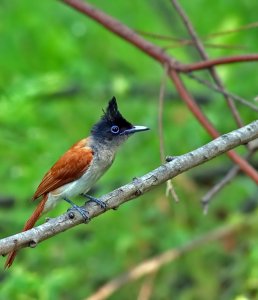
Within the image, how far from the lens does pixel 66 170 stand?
508cm

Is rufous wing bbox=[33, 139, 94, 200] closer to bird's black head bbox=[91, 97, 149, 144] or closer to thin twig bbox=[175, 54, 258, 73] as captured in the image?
bird's black head bbox=[91, 97, 149, 144]

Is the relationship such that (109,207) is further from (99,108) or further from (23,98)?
(99,108)

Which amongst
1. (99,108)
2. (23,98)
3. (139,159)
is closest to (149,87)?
(99,108)

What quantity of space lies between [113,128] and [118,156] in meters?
2.50

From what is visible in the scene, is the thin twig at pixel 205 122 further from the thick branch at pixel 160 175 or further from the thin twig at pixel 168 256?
the thin twig at pixel 168 256

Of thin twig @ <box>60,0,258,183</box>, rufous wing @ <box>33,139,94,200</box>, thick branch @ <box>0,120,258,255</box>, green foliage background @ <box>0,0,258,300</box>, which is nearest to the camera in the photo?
thick branch @ <box>0,120,258,255</box>

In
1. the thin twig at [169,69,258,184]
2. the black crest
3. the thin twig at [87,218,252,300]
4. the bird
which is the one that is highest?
the black crest

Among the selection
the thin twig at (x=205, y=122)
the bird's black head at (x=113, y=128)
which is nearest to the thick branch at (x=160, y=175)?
the thin twig at (x=205, y=122)

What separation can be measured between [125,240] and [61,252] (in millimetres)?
740

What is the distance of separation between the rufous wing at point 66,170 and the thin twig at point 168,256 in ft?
5.37

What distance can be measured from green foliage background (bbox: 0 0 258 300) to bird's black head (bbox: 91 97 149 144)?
1.00 metres

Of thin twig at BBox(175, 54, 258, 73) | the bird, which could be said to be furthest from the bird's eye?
thin twig at BBox(175, 54, 258, 73)

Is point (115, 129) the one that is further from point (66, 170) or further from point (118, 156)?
point (118, 156)

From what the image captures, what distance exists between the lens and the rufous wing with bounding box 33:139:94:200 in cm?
504
